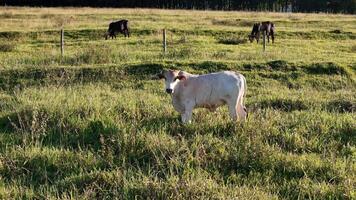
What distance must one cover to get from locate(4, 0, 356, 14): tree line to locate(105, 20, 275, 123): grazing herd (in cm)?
5553

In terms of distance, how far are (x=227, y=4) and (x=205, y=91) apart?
58.5 m

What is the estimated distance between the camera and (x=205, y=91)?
8680 mm

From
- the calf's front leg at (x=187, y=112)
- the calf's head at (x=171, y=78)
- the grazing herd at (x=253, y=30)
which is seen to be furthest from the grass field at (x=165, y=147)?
the grazing herd at (x=253, y=30)

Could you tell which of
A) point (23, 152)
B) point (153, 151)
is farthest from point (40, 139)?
point (153, 151)

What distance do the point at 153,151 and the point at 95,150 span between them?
88 cm

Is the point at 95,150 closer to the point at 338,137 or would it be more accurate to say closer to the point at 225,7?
the point at 338,137

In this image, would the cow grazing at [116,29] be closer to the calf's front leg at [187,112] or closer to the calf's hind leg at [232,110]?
the calf's front leg at [187,112]

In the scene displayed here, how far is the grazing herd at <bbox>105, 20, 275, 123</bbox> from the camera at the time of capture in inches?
338

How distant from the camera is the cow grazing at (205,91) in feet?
28.2

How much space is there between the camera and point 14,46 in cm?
2286

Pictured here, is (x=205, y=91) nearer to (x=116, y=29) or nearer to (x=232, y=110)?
(x=232, y=110)

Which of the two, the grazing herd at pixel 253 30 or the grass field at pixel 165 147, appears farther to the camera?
the grazing herd at pixel 253 30

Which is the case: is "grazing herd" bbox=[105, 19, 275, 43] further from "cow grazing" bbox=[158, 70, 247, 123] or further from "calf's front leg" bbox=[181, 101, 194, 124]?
"calf's front leg" bbox=[181, 101, 194, 124]

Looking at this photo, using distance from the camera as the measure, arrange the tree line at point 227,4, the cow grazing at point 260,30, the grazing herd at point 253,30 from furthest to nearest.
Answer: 1. the tree line at point 227,4
2. the grazing herd at point 253,30
3. the cow grazing at point 260,30
